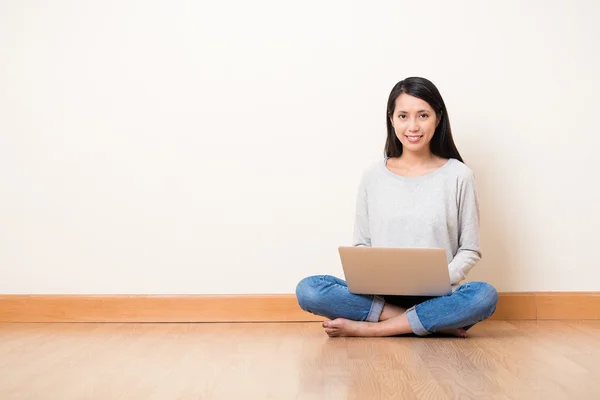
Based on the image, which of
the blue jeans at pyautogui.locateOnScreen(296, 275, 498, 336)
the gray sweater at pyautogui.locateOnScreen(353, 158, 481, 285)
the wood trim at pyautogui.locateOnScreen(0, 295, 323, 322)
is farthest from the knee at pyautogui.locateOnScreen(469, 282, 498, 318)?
the wood trim at pyautogui.locateOnScreen(0, 295, 323, 322)

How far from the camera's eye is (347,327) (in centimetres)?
262

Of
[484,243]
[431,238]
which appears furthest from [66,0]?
[484,243]

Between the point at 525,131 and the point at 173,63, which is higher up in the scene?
the point at 173,63

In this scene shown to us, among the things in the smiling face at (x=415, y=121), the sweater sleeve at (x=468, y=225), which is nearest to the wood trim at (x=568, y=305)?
the sweater sleeve at (x=468, y=225)

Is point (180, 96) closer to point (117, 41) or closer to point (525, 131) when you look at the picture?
point (117, 41)

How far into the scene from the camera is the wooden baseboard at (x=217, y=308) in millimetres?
3033

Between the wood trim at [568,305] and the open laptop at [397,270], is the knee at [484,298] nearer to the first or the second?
the open laptop at [397,270]

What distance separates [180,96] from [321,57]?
0.55m

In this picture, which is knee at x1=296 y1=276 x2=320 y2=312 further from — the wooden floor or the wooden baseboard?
the wooden baseboard

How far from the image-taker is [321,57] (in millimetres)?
3043

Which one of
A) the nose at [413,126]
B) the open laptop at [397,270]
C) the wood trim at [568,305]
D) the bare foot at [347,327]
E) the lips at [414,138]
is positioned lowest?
the wood trim at [568,305]

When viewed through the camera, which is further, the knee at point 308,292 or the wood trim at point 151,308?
the wood trim at point 151,308

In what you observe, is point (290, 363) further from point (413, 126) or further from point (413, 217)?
point (413, 126)

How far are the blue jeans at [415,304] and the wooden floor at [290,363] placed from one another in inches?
2.5
